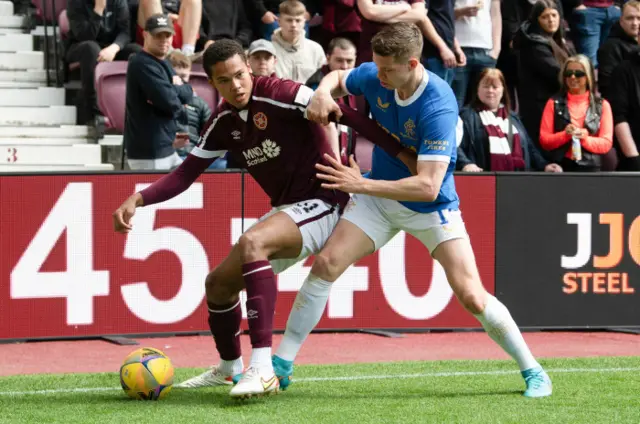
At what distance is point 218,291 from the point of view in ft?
22.2

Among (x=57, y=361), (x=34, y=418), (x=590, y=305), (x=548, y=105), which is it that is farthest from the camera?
(x=548, y=105)

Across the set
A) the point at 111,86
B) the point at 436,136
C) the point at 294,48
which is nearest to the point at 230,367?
the point at 436,136

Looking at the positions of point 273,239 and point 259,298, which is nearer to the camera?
point 259,298

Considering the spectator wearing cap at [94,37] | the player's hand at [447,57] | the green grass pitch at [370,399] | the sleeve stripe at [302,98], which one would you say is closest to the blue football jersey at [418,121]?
the sleeve stripe at [302,98]

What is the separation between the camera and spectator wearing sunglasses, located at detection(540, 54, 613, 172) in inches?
411

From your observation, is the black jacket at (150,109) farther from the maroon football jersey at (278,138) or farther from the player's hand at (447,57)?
the maroon football jersey at (278,138)

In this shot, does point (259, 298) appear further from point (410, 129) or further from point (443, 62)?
point (443, 62)

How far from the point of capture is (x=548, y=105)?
1052 cm

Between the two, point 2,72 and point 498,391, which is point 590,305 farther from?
point 2,72

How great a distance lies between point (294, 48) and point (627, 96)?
326 cm

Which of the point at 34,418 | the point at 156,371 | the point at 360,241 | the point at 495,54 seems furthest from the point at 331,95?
the point at 495,54

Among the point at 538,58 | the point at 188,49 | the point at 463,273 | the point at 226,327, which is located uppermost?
the point at 188,49

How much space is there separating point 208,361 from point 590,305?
3.37 metres

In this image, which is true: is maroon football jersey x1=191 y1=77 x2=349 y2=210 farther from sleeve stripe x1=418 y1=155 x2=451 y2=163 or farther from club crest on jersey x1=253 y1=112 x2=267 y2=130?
sleeve stripe x1=418 y1=155 x2=451 y2=163
